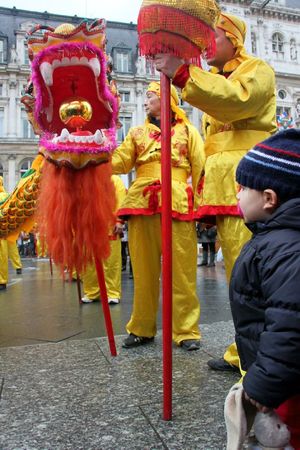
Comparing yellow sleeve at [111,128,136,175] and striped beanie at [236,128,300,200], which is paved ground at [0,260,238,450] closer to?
striped beanie at [236,128,300,200]

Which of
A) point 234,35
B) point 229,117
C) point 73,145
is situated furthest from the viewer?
point 73,145

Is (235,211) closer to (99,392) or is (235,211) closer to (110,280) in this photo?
(99,392)

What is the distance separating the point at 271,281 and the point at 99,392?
1218mm

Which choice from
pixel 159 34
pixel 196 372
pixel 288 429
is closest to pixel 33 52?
pixel 159 34

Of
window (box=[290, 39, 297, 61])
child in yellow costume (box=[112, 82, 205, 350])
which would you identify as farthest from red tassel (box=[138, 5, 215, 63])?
window (box=[290, 39, 297, 61])

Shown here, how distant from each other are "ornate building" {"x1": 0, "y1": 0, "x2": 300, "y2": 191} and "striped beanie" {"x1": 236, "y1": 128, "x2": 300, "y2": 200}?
2755 centimetres

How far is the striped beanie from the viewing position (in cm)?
128

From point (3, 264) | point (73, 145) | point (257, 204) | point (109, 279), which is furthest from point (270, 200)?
point (3, 264)

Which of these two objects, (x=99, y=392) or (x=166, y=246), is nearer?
(x=166, y=246)

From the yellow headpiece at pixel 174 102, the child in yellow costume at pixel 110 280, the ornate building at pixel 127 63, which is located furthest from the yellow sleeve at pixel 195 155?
the ornate building at pixel 127 63

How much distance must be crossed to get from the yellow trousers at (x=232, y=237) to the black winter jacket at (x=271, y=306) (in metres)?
0.86

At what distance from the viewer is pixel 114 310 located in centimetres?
459

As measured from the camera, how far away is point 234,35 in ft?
7.64

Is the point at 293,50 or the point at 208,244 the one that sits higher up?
the point at 293,50
